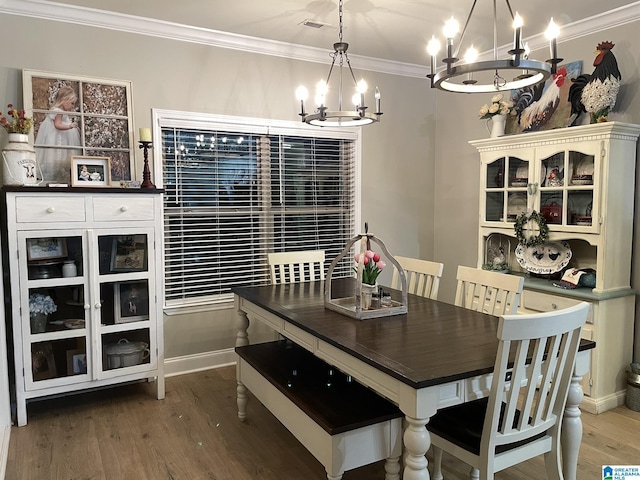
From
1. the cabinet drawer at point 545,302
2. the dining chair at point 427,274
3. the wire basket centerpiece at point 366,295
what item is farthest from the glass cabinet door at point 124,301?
the cabinet drawer at point 545,302

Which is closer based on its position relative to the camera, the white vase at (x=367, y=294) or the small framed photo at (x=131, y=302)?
the white vase at (x=367, y=294)

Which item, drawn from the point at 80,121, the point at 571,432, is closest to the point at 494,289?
the point at 571,432

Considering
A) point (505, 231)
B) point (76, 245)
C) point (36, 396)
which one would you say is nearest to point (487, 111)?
point (505, 231)

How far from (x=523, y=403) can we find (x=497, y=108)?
2753mm

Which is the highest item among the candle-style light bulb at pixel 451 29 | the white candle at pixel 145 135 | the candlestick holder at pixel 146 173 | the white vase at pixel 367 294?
the candle-style light bulb at pixel 451 29

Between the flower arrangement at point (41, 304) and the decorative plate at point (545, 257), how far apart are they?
→ 3343 millimetres

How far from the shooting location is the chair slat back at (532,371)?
1706 millimetres

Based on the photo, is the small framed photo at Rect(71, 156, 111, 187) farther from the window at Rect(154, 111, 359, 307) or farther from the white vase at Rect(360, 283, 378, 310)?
the white vase at Rect(360, 283, 378, 310)

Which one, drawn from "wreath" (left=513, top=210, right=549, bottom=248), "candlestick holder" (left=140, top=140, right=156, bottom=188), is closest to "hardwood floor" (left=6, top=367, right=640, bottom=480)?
"wreath" (left=513, top=210, right=549, bottom=248)

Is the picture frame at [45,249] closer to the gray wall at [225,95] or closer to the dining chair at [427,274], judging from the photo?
the gray wall at [225,95]

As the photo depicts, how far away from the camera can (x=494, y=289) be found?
2.77 m

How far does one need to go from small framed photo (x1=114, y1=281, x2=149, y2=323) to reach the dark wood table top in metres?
0.70

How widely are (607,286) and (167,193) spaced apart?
3.22 m

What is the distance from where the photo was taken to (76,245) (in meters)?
3.10
